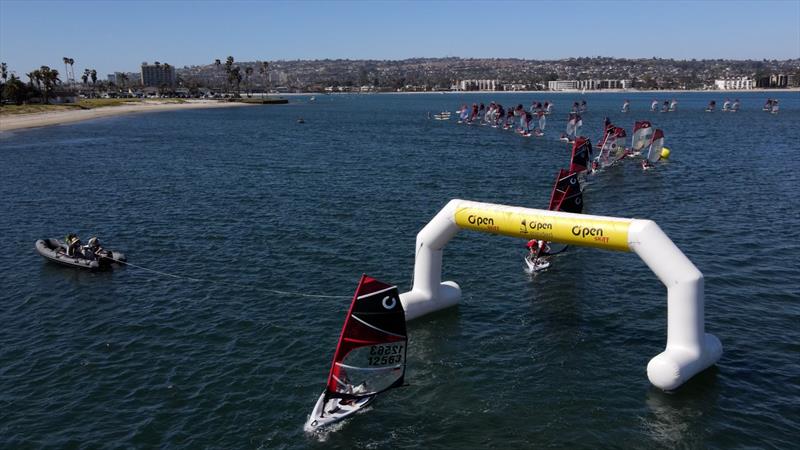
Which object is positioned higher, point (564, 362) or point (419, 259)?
point (419, 259)

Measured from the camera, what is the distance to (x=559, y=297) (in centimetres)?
3075

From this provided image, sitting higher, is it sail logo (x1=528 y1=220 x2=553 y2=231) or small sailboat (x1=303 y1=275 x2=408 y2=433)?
sail logo (x1=528 y1=220 x2=553 y2=231)

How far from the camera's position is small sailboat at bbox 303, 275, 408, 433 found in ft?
64.5

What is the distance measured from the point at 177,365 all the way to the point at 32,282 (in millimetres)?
15696

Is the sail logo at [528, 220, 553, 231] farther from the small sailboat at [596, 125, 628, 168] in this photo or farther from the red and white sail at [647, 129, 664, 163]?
the red and white sail at [647, 129, 664, 163]

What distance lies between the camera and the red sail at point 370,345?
1966 centimetres

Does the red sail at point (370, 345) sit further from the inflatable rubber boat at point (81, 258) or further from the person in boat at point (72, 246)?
the person in boat at point (72, 246)

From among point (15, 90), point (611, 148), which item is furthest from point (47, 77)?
point (611, 148)

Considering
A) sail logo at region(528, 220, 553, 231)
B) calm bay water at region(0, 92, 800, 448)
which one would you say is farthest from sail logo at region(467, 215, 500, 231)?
calm bay water at region(0, 92, 800, 448)

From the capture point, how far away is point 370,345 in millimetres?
20094

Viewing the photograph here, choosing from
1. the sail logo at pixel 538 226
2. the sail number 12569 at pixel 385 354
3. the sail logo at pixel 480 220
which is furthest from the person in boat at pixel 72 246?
the sail logo at pixel 538 226

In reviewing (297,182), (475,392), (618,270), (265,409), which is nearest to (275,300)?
(265,409)

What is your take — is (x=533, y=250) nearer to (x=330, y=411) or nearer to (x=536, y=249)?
(x=536, y=249)

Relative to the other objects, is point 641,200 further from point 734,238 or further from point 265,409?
point 265,409
